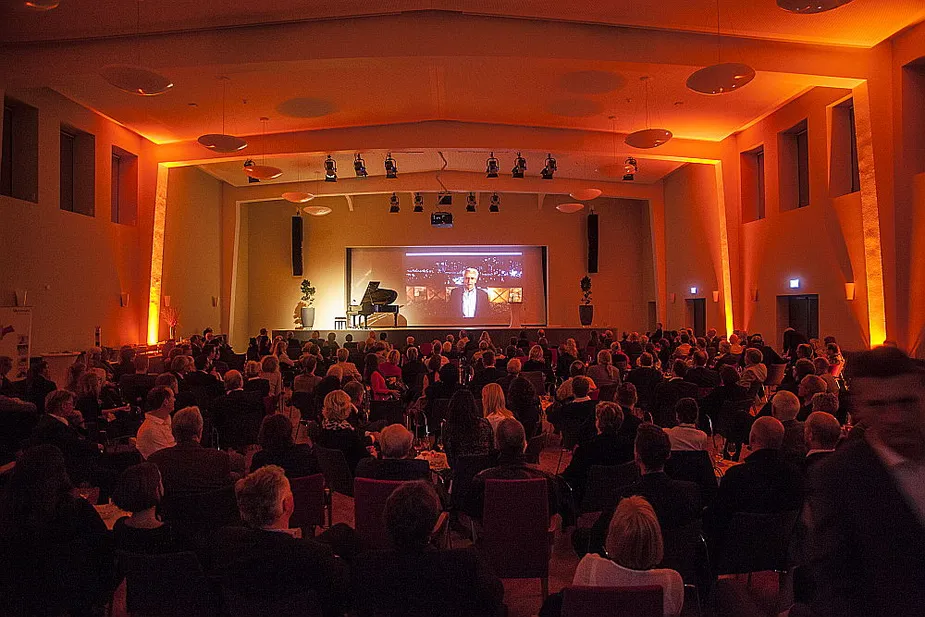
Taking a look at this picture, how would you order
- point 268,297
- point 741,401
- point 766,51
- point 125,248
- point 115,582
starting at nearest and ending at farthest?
point 115,582, point 741,401, point 766,51, point 125,248, point 268,297

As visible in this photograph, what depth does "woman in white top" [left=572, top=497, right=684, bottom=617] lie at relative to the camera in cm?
234

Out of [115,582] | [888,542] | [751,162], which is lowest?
[115,582]

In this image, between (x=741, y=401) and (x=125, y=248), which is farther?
(x=125, y=248)

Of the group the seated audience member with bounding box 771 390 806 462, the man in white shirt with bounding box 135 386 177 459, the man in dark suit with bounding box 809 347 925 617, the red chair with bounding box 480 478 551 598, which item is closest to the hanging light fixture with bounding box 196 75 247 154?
the man in white shirt with bounding box 135 386 177 459

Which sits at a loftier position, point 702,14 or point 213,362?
point 702,14

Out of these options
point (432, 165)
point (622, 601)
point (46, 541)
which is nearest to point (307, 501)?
point (46, 541)

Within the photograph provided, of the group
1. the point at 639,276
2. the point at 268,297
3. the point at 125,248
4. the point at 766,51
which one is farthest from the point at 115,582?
the point at 639,276

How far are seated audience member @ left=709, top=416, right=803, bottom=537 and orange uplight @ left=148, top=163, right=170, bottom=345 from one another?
13260 millimetres

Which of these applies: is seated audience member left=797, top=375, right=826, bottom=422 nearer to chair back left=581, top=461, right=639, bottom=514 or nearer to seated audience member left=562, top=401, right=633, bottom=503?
seated audience member left=562, top=401, right=633, bottom=503

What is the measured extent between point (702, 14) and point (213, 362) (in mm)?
8437

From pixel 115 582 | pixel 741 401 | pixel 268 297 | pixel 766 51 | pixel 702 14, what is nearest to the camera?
pixel 115 582

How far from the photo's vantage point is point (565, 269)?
22000mm

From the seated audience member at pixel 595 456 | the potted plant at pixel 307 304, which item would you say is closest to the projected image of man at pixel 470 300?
the potted plant at pixel 307 304

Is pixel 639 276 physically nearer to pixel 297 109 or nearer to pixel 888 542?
pixel 297 109
